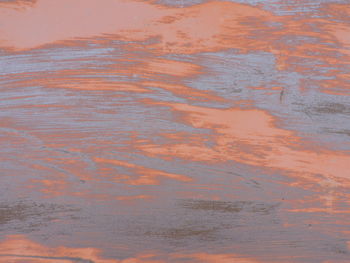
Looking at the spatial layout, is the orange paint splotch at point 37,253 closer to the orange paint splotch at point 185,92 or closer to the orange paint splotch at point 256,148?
the orange paint splotch at point 256,148

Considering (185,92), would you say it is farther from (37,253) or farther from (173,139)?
(37,253)

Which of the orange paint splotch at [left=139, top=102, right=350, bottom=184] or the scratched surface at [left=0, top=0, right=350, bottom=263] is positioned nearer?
the scratched surface at [left=0, top=0, right=350, bottom=263]

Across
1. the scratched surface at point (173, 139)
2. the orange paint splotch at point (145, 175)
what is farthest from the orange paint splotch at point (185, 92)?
the orange paint splotch at point (145, 175)

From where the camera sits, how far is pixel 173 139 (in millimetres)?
1403

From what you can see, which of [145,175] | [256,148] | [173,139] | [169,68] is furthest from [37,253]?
[169,68]

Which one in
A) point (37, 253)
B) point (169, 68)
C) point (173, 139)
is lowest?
point (37, 253)

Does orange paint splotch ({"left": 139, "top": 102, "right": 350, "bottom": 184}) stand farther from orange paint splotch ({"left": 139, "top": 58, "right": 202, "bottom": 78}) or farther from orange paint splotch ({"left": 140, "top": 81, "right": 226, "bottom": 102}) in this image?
orange paint splotch ({"left": 139, "top": 58, "right": 202, "bottom": 78})

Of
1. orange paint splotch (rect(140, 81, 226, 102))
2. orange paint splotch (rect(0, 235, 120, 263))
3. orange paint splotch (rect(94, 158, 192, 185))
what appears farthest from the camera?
orange paint splotch (rect(140, 81, 226, 102))

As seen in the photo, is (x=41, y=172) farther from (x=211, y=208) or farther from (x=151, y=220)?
(x=211, y=208)

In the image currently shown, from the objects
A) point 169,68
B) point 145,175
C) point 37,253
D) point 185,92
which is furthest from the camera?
point 169,68

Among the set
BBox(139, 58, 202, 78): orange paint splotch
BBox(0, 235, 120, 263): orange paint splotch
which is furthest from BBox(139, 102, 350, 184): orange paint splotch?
BBox(0, 235, 120, 263): orange paint splotch

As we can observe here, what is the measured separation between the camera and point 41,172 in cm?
126

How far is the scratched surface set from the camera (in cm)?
107

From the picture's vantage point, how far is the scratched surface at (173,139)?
107 centimetres
